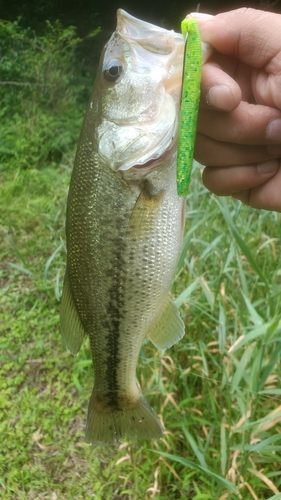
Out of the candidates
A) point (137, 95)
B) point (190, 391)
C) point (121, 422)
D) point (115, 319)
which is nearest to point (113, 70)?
point (137, 95)

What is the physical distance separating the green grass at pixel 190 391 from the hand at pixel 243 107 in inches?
8.6

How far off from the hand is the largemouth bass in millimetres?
126

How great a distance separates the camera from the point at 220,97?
1213mm

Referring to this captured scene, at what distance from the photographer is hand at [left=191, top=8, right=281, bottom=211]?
1.25 meters

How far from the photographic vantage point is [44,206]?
409 cm

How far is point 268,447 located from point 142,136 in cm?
120

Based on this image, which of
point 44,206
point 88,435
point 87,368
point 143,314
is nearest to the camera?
point 143,314

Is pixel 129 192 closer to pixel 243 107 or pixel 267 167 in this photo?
pixel 243 107

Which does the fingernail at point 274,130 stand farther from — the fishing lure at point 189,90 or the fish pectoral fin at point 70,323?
the fish pectoral fin at point 70,323

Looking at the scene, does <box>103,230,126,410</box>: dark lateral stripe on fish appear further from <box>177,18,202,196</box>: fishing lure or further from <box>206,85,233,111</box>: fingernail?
<box>206,85,233,111</box>: fingernail

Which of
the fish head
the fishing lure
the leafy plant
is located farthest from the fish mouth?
the leafy plant

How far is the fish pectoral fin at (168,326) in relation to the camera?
1438 mm

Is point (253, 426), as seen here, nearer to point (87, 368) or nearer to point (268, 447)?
point (268, 447)

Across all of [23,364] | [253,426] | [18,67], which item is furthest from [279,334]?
[18,67]
